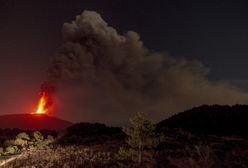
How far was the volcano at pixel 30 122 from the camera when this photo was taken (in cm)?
15350

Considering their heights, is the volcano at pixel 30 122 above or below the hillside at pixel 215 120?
above

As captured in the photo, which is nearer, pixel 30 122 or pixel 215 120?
pixel 215 120

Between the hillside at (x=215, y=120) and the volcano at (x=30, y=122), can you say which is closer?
the hillside at (x=215, y=120)

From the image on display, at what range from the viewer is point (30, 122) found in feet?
521

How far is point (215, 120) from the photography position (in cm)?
8969

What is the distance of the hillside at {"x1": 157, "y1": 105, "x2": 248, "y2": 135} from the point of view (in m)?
79.9

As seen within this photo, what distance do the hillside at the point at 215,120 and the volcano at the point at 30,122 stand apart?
2703 inches

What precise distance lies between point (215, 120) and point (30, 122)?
9715 centimetres

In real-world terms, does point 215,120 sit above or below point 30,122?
below

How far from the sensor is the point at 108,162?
38188mm

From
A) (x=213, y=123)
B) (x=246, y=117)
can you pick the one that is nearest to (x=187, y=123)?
(x=213, y=123)

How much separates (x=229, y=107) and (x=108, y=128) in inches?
1485

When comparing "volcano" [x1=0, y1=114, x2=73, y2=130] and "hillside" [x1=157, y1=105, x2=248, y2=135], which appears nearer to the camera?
"hillside" [x1=157, y1=105, x2=248, y2=135]

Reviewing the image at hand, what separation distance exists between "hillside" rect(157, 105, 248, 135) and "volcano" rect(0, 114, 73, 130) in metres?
68.7
